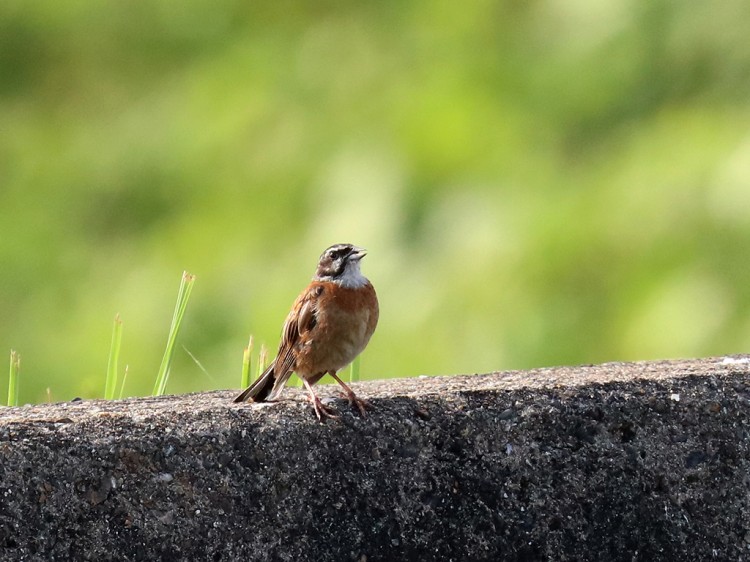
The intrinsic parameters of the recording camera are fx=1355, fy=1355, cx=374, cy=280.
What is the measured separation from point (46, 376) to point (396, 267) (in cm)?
111

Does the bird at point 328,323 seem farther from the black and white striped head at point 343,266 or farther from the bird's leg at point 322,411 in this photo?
the bird's leg at point 322,411

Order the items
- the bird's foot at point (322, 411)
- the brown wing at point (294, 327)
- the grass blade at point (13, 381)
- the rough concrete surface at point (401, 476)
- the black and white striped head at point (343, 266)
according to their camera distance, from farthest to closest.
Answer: the black and white striped head at point (343, 266) < the brown wing at point (294, 327) < the grass blade at point (13, 381) < the bird's foot at point (322, 411) < the rough concrete surface at point (401, 476)

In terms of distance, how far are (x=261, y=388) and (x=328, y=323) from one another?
13.2 inches

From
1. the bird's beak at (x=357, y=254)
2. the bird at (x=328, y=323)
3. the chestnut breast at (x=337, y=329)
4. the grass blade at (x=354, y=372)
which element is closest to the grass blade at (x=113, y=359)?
the bird at (x=328, y=323)

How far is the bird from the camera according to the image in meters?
3.45

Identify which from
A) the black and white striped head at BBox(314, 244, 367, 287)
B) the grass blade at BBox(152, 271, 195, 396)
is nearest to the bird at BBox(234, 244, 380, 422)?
the black and white striped head at BBox(314, 244, 367, 287)

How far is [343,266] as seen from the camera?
12.1 feet

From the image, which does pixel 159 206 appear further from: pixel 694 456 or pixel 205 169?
pixel 694 456

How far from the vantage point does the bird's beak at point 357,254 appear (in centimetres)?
370

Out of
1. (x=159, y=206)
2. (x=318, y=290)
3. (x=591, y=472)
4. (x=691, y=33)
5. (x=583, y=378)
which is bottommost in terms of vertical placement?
(x=591, y=472)

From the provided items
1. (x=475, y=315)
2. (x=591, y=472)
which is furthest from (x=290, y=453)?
(x=475, y=315)

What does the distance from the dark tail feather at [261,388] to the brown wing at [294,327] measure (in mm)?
21

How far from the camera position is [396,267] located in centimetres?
402

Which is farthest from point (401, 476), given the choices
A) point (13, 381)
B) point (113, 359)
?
point (13, 381)
